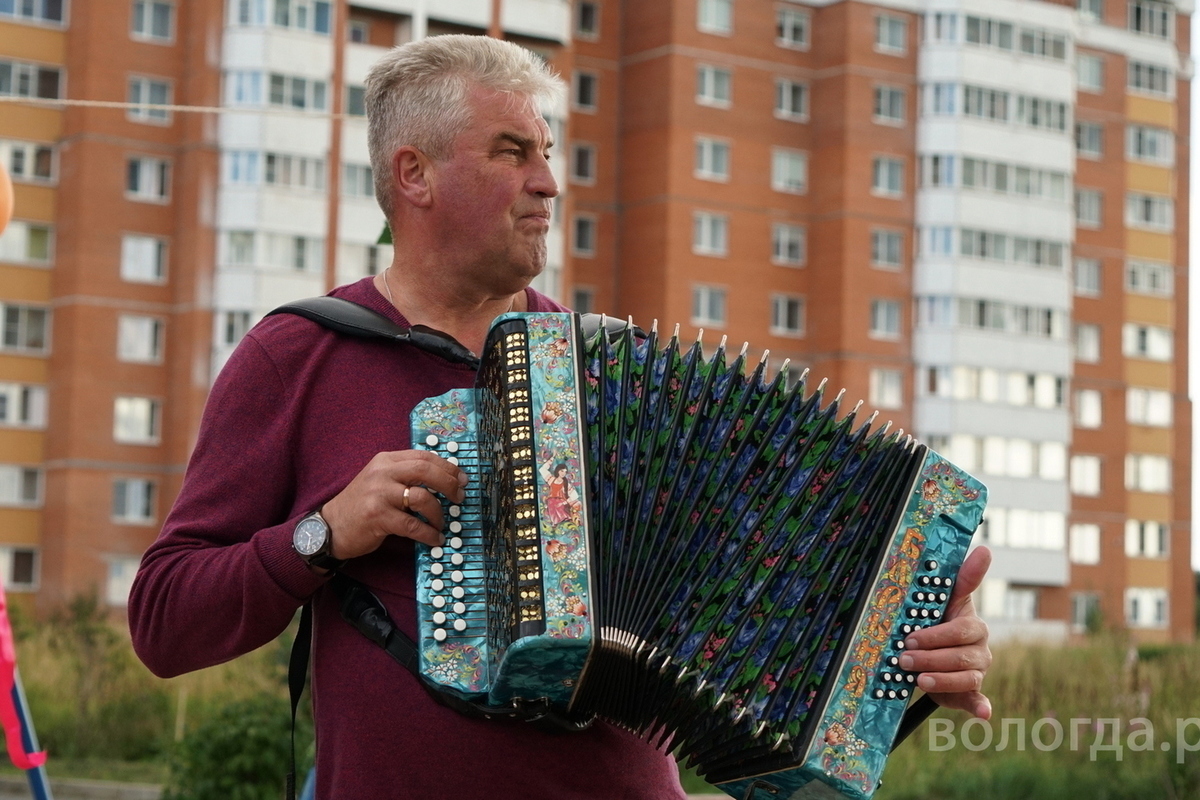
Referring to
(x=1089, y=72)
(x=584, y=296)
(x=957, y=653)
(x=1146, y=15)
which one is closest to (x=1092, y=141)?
(x=1089, y=72)

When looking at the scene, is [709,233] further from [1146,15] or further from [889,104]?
[1146,15]

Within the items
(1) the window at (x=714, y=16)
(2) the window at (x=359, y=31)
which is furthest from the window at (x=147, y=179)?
(1) the window at (x=714, y=16)

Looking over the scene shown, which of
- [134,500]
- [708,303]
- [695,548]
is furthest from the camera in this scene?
[708,303]

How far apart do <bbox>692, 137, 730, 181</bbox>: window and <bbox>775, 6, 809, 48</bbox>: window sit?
12.6ft

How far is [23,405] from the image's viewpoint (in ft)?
148

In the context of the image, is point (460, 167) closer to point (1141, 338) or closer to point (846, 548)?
point (846, 548)

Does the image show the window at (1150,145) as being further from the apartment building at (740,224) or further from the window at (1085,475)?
the window at (1085,475)

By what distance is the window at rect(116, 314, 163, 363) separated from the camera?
44.9 meters

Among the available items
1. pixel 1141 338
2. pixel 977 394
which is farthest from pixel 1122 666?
pixel 1141 338

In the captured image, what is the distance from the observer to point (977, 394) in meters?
53.0

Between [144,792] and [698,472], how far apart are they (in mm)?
12570

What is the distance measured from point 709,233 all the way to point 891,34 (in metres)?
8.36

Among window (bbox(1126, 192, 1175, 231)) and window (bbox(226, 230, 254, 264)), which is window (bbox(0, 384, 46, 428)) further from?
window (bbox(1126, 192, 1175, 231))

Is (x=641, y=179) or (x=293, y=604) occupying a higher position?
(x=641, y=179)
